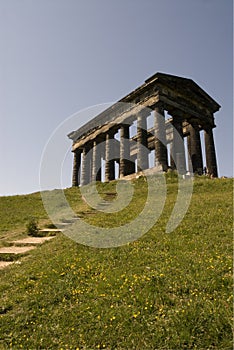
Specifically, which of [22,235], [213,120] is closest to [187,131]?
[213,120]

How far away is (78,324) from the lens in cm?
645

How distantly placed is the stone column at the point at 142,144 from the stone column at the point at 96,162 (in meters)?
12.1

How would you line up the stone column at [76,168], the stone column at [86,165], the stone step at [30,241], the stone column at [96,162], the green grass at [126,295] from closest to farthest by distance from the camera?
1. the green grass at [126,295]
2. the stone step at [30,241]
3. the stone column at [96,162]
4. the stone column at [86,165]
5. the stone column at [76,168]

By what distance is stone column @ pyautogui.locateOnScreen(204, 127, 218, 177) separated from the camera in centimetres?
3778

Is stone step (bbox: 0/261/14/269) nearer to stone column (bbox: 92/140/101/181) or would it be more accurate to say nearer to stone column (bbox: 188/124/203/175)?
stone column (bbox: 188/124/203/175)

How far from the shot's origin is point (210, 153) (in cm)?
3856

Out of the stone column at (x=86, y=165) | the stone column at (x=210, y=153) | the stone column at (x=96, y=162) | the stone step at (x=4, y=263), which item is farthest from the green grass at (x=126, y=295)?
the stone column at (x=86, y=165)

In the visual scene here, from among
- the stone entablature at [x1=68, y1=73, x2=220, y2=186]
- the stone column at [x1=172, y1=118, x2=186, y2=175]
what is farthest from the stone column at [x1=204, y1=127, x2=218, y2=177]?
the stone column at [x1=172, y1=118, x2=186, y2=175]

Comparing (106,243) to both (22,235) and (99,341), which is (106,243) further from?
(22,235)

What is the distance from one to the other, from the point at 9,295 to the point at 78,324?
2.65 metres

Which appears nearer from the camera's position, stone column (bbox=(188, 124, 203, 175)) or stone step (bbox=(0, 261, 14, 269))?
stone step (bbox=(0, 261, 14, 269))

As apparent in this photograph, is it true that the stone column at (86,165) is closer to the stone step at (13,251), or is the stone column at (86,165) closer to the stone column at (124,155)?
the stone column at (124,155)

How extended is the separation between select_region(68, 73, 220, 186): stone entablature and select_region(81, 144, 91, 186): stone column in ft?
5.47

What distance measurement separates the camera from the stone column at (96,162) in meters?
46.7
